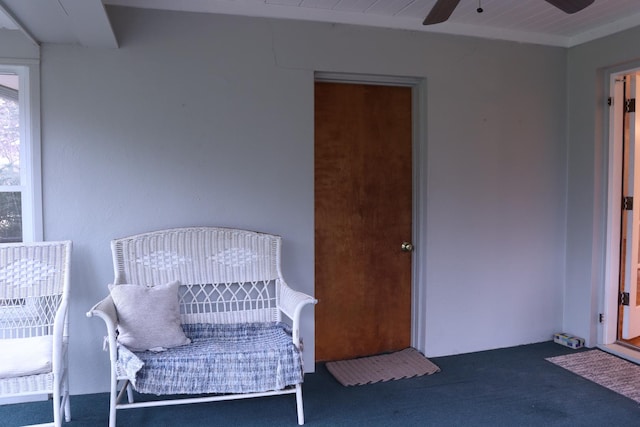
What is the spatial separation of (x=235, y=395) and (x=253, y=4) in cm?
229

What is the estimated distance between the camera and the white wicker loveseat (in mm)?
2484

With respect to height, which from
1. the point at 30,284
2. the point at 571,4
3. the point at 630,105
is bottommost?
the point at 30,284

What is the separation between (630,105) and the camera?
372 centimetres

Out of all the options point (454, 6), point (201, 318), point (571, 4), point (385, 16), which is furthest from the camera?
point (385, 16)

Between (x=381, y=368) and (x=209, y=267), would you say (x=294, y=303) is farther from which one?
(x=381, y=368)

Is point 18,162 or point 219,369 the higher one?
point 18,162

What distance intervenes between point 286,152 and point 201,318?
3.80 ft

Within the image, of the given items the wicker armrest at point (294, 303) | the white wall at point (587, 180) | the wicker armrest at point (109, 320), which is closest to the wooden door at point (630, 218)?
the white wall at point (587, 180)

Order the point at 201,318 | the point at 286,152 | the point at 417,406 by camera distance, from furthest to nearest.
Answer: the point at 286,152 < the point at 201,318 < the point at 417,406

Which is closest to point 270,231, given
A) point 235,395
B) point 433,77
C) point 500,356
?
point 235,395

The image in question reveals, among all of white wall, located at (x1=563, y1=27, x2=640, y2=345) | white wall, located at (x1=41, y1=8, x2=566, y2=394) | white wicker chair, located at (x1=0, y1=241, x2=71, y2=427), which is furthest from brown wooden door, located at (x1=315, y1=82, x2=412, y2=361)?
white wicker chair, located at (x1=0, y1=241, x2=71, y2=427)

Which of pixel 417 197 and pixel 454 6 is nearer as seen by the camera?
pixel 454 6

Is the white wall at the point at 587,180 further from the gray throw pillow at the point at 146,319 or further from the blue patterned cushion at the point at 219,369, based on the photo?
the gray throw pillow at the point at 146,319

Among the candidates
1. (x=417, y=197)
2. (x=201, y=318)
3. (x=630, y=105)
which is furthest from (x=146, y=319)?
(x=630, y=105)
